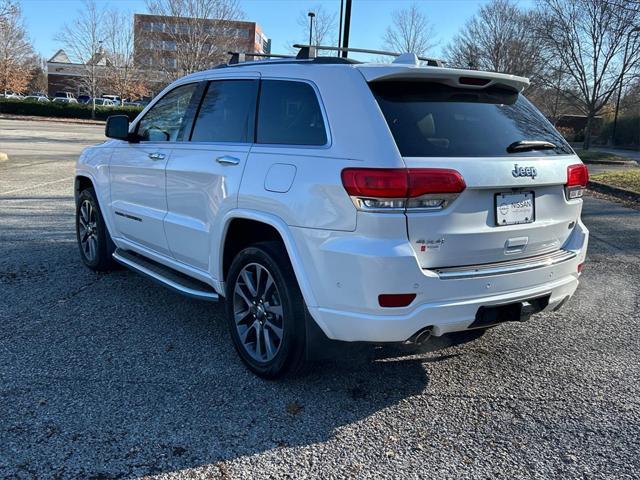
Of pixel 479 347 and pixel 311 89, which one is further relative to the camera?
pixel 479 347

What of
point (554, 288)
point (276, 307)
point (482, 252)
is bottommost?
point (276, 307)

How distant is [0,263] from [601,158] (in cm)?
2632

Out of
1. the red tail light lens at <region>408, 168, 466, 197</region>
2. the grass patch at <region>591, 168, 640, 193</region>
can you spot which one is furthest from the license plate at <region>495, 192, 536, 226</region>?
the grass patch at <region>591, 168, 640, 193</region>

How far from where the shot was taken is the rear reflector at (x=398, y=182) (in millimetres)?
2924

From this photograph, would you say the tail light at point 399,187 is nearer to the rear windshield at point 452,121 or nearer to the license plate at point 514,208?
the rear windshield at point 452,121

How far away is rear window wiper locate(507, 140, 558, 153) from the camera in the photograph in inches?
134

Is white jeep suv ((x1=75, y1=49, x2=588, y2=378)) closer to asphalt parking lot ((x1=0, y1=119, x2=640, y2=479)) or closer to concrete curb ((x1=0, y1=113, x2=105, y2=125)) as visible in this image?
asphalt parking lot ((x1=0, y1=119, x2=640, y2=479))

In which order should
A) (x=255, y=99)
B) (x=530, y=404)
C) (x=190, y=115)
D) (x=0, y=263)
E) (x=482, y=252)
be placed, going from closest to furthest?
(x=482, y=252)
(x=530, y=404)
(x=255, y=99)
(x=190, y=115)
(x=0, y=263)

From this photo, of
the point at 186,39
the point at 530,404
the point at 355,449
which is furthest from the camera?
the point at 186,39

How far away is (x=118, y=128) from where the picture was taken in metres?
5.04

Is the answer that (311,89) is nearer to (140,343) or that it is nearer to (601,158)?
(140,343)

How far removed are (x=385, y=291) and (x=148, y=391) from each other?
1.56 metres

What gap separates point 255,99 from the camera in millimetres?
3963

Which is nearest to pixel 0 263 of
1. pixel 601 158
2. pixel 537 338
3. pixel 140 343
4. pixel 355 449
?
pixel 140 343
